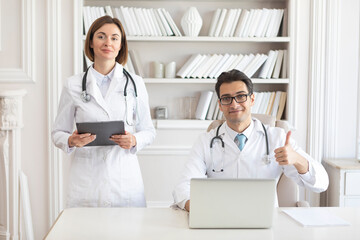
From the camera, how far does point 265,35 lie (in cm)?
370

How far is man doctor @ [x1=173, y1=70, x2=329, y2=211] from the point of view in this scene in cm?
223

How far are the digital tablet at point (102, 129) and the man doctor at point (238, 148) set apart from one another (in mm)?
376

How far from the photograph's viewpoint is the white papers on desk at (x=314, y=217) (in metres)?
1.85

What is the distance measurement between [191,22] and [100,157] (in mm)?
1626

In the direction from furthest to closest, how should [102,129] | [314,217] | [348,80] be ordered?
[348,80], [102,129], [314,217]

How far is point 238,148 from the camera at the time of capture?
2.29 metres

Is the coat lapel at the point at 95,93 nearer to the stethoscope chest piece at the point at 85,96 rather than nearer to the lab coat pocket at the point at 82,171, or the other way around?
the stethoscope chest piece at the point at 85,96

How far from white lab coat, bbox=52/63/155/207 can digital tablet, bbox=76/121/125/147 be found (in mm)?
153

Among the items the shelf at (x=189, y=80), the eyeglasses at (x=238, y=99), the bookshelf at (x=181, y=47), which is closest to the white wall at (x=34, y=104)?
the bookshelf at (x=181, y=47)

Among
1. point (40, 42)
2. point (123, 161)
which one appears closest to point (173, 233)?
point (123, 161)

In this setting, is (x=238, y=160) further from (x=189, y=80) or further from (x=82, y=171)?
(x=189, y=80)

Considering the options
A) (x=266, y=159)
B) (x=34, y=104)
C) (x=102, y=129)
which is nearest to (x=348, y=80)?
(x=266, y=159)

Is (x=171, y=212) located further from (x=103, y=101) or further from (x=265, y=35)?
(x=265, y=35)

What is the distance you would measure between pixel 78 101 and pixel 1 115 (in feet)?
3.73
